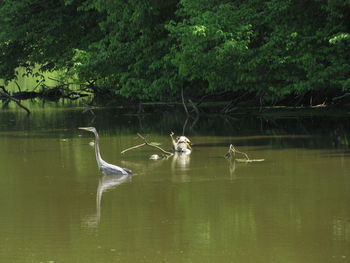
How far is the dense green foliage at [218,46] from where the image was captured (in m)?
26.5

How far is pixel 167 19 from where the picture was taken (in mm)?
33625

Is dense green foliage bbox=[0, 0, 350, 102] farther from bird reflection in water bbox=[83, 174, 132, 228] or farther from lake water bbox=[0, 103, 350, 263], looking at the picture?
bird reflection in water bbox=[83, 174, 132, 228]

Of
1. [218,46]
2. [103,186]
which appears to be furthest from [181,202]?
[218,46]

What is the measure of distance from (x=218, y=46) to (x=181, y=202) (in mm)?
14002

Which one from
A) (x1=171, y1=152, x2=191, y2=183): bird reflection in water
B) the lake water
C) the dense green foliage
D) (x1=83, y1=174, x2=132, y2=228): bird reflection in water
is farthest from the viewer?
the dense green foliage

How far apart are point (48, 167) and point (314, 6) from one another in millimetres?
12633

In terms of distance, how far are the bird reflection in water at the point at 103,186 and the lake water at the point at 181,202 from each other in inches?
0.7

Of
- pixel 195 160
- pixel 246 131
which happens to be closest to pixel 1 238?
pixel 195 160

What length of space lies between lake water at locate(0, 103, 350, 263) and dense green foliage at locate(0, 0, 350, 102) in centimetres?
362

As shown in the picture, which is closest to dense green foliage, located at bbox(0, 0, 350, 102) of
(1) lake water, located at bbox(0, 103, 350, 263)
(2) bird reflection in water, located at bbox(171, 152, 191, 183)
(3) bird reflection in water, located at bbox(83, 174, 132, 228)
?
(1) lake water, located at bbox(0, 103, 350, 263)

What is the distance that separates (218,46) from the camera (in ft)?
86.8

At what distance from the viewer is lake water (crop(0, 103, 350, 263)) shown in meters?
9.88

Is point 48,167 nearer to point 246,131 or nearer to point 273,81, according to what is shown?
point 246,131

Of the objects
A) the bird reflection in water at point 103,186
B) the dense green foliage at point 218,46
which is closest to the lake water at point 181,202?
the bird reflection in water at point 103,186
